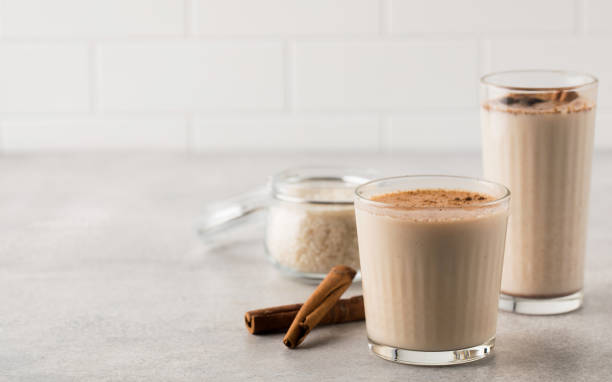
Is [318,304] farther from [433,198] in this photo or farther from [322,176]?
[322,176]

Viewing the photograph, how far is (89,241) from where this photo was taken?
1118 mm

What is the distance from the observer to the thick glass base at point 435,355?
71cm

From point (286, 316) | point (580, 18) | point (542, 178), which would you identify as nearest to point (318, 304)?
point (286, 316)

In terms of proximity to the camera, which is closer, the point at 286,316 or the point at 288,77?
the point at 286,316

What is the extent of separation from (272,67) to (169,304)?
36.2 inches

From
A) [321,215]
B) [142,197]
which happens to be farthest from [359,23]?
[321,215]

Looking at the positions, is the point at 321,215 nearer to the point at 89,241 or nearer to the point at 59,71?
the point at 89,241

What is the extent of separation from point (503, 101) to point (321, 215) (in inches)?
9.5

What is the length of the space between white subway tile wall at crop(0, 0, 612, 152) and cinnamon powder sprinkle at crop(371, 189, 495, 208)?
969mm

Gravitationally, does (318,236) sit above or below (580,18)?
below

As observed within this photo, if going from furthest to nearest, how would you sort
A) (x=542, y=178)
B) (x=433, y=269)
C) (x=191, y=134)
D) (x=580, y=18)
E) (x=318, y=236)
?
(x=191, y=134) < (x=580, y=18) < (x=318, y=236) < (x=542, y=178) < (x=433, y=269)

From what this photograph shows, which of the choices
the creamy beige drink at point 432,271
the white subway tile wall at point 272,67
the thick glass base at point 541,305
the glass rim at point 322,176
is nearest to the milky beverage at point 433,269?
the creamy beige drink at point 432,271

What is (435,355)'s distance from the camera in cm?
71

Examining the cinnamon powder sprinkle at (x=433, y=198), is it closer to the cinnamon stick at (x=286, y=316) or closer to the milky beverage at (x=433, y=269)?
the milky beverage at (x=433, y=269)
